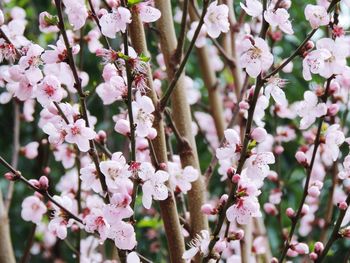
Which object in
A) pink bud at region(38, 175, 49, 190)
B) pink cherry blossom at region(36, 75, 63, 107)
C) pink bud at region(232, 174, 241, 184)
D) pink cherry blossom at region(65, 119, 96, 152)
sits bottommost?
pink bud at region(38, 175, 49, 190)

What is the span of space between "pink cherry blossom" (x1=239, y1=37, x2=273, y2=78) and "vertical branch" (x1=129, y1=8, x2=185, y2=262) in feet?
0.65

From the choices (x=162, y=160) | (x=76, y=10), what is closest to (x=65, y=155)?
(x=162, y=160)

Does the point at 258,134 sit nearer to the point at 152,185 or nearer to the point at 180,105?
the point at 152,185

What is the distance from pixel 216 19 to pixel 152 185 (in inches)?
12.8

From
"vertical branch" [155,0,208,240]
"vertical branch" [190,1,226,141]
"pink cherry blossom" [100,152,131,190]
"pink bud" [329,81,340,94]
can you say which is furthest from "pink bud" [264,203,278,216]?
"pink cherry blossom" [100,152,131,190]

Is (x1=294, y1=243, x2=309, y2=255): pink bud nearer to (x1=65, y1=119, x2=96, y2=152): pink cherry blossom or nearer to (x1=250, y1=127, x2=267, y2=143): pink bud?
(x1=250, y1=127, x2=267, y2=143): pink bud

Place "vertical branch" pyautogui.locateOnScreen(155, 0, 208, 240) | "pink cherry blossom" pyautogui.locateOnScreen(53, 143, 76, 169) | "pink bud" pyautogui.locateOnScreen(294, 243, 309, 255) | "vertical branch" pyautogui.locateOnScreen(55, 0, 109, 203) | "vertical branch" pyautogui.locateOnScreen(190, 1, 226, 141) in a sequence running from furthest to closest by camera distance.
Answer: "vertical branch" pyautogui.locateOnScreen(190, 1, 226, 141) < "pink cherry blossom" pyautogui.locateOnScreen(53, 143, 76, 169) < "vertical branch" pyautogui.locateOnScreen(155, 0, 208, 240) < "pink bud" pyautogui.locateOnScreen(294, 243, 309, 255) < "vertical branch" pyautogui.locateOnScreen(55, 0, 109, 203)

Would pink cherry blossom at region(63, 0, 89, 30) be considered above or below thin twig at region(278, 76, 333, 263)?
above

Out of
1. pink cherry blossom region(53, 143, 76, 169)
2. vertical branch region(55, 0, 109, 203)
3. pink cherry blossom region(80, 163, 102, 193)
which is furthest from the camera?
pink cherry blossom region(53, 143, 76, 169)

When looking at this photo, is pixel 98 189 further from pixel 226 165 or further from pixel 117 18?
pixel 226 165

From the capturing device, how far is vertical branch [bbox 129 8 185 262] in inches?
40.8

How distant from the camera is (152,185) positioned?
0.95 m

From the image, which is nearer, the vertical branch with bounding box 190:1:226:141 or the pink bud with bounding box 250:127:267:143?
the pink bud with bounding box 250:127:267:143

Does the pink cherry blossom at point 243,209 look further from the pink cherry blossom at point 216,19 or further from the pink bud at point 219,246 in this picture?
the pink cherry blossom at point 216,19
